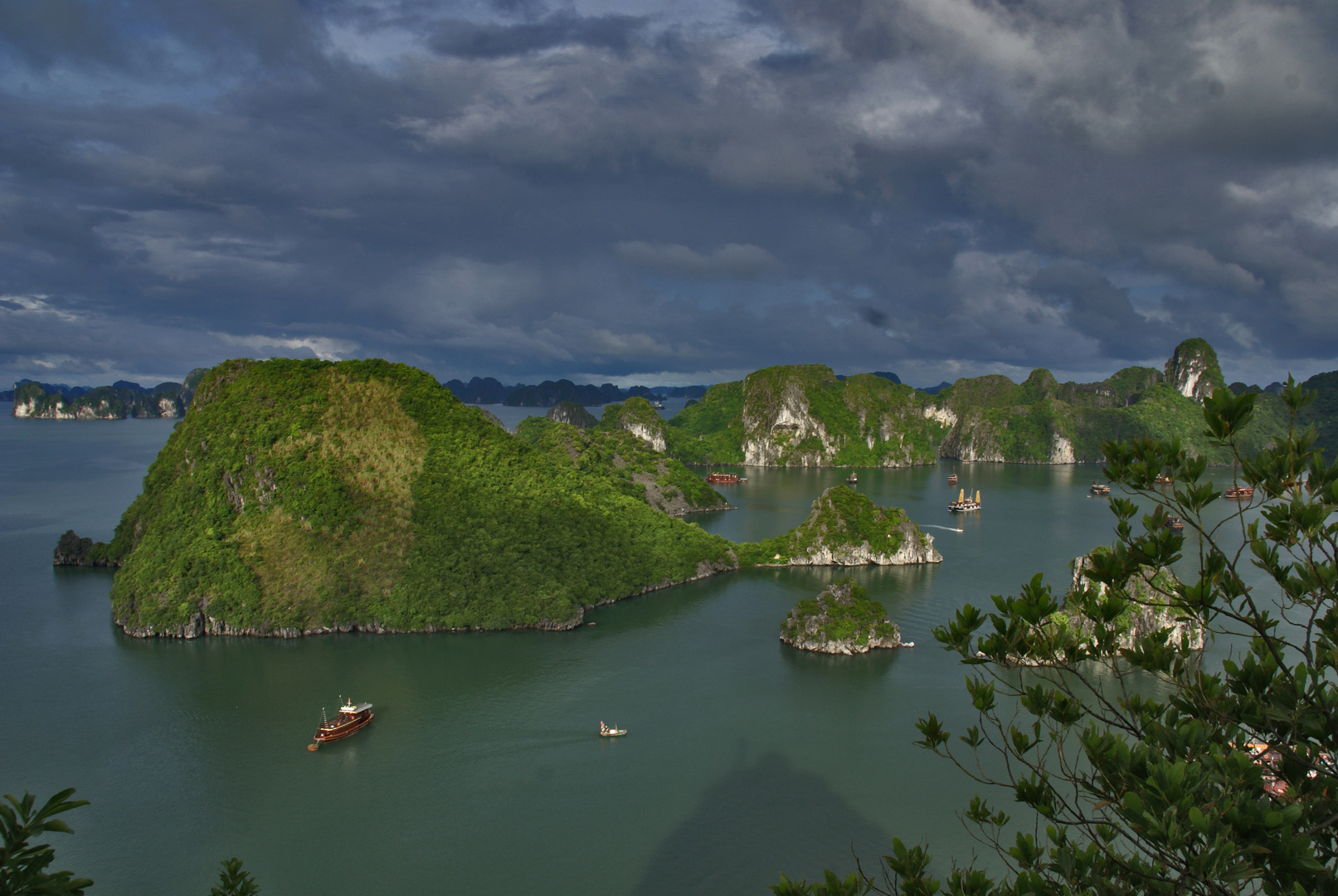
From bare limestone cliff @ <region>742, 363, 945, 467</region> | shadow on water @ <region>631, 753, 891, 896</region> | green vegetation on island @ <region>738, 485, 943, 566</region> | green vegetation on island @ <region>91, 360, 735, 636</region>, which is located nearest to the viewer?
shadow on water @ <region>631, 753, 891, 896</region>

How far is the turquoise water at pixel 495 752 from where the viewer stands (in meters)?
26.2

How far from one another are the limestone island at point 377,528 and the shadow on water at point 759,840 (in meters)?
21.4

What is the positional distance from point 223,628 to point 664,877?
36.6 m

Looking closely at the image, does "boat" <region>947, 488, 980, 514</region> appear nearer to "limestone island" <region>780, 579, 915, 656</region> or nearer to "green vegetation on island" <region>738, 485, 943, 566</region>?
"green vegetation on island" <region>738, 485, 943, 566</region>

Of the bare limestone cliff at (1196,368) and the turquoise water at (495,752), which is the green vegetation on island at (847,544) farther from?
the bare limestone cliff at (1196,368)

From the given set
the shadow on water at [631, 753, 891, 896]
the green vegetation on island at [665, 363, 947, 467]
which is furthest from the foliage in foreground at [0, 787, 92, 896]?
the green vegetation on island at [665, 363, 947, 467]

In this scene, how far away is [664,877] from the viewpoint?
25094 mm

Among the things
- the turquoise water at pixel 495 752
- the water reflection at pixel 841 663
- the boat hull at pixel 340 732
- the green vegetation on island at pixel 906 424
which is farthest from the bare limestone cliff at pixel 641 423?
the boat hull at pixel 340 732

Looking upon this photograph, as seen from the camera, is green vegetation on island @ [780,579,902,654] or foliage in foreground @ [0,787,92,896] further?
green vegetation on island @ [780,579,902,654]

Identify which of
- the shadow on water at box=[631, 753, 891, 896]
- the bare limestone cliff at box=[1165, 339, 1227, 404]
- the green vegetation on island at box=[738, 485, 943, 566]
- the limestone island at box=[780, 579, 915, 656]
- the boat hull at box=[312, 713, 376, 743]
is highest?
the bare limestone cliff at box=[1165, 339, 1227, 404]

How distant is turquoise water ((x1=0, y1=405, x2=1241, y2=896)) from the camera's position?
26.2 m

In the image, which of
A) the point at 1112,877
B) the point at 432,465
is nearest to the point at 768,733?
the point at 1112,877

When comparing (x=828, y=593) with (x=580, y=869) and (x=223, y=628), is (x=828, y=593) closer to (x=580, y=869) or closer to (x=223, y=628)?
(x=580, y=869)

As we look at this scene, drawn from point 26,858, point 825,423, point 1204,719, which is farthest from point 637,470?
point 26,858
